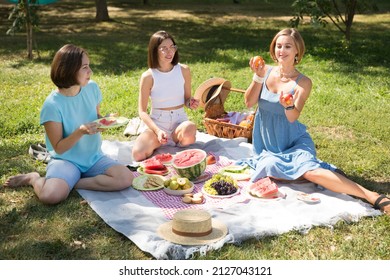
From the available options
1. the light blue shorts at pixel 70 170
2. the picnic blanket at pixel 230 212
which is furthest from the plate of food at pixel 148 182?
the light blue shorts at pixel 70 170

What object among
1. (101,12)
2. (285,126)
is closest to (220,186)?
(285,126)

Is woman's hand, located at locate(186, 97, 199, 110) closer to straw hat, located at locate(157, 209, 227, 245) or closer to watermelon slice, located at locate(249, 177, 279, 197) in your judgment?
watermelon slice, located at locate(249, 177, 279, 197)

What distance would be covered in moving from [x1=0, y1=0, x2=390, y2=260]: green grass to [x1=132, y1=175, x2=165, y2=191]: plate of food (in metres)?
0.61

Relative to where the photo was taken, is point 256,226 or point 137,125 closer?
point 256,226

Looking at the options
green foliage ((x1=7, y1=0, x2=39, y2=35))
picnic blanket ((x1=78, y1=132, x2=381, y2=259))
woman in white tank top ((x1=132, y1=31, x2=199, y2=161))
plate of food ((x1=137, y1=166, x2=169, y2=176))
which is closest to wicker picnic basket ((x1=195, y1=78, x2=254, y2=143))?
woman in white tank top ((x1=132, y1=31, x2=199, y2=161))

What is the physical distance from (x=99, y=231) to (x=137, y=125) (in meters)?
2.70

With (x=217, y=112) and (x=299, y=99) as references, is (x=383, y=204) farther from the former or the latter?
(x=217, y=112)

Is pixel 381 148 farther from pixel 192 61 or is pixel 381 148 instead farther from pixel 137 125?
pixel 192 61

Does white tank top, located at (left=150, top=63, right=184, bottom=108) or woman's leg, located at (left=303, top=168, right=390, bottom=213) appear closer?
woman's leg, located at (left=303, top=168, right=390, bottom=213)

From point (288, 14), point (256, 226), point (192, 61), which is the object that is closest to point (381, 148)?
point (256, 226)

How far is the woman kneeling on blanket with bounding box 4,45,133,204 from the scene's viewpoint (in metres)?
Answer: 4.72

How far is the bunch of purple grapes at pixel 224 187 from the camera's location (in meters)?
4.94

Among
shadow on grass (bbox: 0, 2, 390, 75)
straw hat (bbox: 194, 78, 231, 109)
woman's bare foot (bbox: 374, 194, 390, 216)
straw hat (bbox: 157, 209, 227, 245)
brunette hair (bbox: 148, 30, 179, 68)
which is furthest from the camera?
shadow on grass (bbox: 0, 2, 390, 75)
